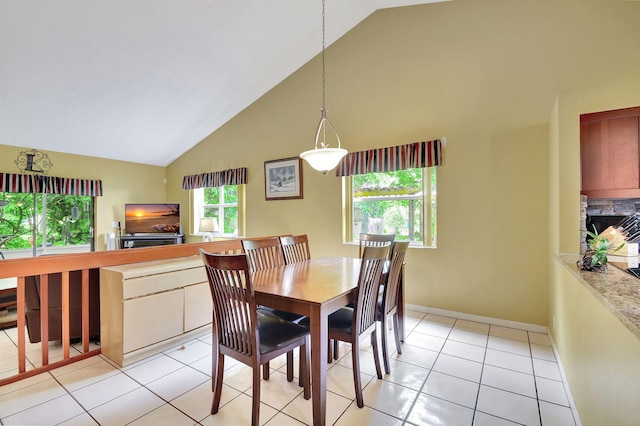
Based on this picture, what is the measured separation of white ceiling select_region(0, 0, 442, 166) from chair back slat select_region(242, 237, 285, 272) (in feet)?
8.35

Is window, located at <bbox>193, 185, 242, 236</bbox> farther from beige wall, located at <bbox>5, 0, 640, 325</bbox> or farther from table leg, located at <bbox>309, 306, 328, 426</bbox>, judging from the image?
table leg, located at <bbox>309, 306, 328, 426</bbox>

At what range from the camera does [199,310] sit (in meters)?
2.84

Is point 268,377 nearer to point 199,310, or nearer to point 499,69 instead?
point 199,310

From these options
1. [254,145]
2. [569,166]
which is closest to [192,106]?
[254,145]

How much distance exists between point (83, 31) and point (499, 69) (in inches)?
170

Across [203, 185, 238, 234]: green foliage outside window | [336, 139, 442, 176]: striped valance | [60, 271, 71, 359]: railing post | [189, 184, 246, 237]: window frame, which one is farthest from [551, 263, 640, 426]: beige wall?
[203, 185, 238, 234]: green foliage outside window

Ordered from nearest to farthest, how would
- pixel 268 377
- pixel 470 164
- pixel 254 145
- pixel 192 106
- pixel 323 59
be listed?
pixel 268 377 → pixel 470 164 → pixel 323 59 → pixel 192 106 → pixel 254 145

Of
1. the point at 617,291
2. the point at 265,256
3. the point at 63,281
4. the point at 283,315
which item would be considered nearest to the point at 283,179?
the point at 265,256

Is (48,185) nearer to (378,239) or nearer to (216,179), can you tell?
(216,179)

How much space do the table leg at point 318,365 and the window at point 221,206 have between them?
3.96m

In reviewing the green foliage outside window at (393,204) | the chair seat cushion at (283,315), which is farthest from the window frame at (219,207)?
the chair seat cushion at (283,315)

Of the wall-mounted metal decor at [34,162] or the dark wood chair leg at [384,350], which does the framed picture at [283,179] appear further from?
the wall-mounted metal decor at [34,162]

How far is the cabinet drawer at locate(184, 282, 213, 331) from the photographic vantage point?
2.73m

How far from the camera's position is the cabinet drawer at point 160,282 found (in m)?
2.31
